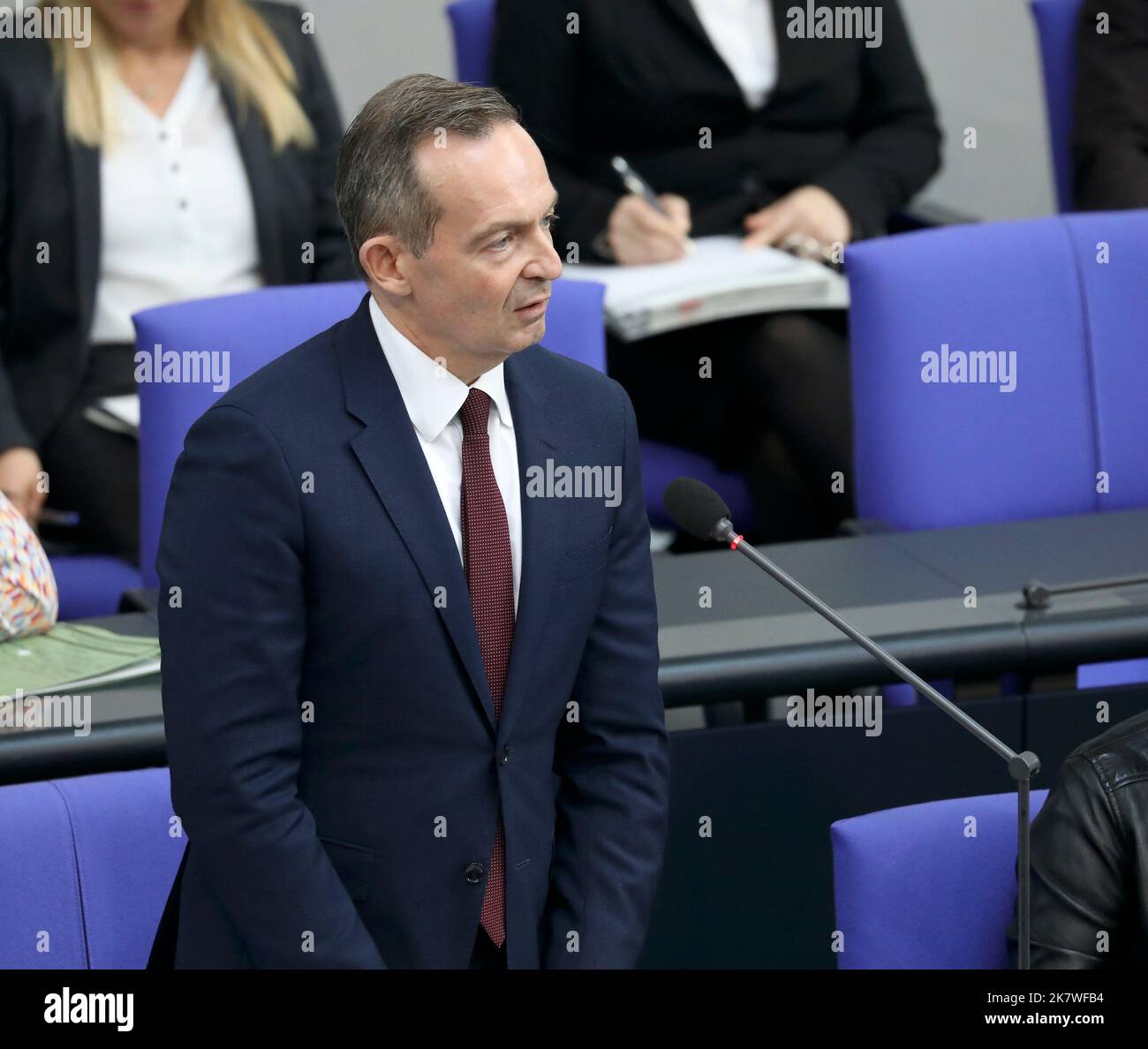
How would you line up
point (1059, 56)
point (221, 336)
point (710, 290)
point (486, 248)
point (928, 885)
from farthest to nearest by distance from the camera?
point (1059, 56) < point (710, 290) < point (221, 336) < point (928, 885) < point (486, 248)

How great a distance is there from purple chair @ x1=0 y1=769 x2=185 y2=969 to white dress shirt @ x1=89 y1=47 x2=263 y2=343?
4.14 feet

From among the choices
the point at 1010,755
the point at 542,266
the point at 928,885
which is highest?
the point at 542,266

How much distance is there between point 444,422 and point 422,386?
0.11 ft

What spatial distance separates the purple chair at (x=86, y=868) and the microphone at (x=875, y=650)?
1.60 feet

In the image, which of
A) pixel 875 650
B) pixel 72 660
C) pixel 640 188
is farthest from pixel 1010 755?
pixel 640 188

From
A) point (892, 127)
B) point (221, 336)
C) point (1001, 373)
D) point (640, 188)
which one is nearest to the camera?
point (221, 336)

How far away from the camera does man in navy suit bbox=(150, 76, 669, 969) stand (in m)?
1.31

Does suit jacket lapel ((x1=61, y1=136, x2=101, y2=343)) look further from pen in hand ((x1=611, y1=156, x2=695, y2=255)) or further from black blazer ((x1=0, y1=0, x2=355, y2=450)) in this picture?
pen in hand ((x1=611, y1=156, x2=695, y2=255))

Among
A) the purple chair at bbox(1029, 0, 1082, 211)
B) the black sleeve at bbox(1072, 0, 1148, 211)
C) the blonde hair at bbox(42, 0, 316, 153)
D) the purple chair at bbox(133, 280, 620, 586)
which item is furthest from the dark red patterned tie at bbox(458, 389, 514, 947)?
the purple chair at bbox(1029, 0, 1082, 211)

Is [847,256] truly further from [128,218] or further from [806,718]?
[128,218]

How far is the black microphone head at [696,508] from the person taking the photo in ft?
4.61

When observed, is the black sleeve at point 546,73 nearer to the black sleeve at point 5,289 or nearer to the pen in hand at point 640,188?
the pen in hand at point 640,188

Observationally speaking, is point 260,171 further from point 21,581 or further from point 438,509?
point 438,509

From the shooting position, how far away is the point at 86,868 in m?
1.47
